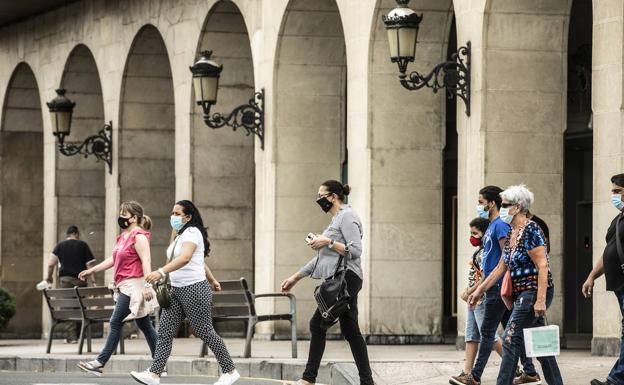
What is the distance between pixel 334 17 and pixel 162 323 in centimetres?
975

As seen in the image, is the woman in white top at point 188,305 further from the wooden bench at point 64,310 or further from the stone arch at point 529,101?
the wooden bench at point 64,310

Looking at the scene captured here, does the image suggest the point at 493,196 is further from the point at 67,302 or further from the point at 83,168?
the point at 83,168

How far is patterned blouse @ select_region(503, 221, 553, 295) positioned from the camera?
42.2ft

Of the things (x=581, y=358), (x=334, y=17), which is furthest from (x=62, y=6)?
(x=581, y=358)

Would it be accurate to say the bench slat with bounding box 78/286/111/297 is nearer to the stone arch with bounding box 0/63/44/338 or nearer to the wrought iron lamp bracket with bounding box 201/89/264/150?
the wrought iron lamp bracket with bounding box 201/89/264/150

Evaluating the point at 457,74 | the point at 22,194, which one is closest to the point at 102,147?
the point at 22,194

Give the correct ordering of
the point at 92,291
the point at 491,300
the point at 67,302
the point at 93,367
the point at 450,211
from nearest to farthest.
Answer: the point at 491,300
the point at 93,367
the point at 92,291
the point at 67,302
the point at 450,211

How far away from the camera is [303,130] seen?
24.6m

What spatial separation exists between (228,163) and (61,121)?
339 cm

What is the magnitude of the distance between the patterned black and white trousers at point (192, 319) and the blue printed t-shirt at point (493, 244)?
235 centimetres

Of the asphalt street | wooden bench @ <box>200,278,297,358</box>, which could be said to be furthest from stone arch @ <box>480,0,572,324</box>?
the asphalt street

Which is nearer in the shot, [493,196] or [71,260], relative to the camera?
[493,196]

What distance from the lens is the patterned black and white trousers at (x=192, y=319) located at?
15070mm

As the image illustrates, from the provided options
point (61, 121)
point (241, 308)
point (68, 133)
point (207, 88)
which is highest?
point (207, 88)
